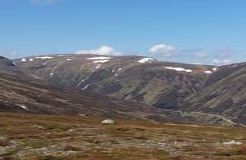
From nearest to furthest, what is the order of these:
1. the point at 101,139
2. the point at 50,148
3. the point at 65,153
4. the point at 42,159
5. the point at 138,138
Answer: the point at 42,159 < the point at 65,153 < the point at 50,148 < the point at 101,139 < the point at 138,138

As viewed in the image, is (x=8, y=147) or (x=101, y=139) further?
(x=101, y=139)

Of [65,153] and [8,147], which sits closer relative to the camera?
[65,153]

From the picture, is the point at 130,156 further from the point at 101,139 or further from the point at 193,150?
the point at 101,139

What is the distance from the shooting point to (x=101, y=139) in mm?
81938

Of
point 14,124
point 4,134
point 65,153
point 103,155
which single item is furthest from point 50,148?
point 14,124

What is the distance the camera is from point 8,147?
226 feet

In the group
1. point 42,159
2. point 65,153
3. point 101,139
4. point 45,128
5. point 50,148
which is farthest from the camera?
point 45,128

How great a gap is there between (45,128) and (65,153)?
42.8m

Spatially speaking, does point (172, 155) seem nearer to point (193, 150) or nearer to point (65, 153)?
point (193, 150)

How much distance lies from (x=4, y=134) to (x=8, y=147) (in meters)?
18.8

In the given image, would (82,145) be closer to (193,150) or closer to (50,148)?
(50,148)

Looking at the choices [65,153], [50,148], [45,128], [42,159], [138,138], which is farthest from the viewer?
[45,128]

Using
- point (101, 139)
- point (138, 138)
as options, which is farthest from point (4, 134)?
point (138, 138)

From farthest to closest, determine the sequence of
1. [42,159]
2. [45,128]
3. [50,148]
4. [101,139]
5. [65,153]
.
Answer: [45,128] → [101,139] → [50,148] → [65,153] → [42,159]
